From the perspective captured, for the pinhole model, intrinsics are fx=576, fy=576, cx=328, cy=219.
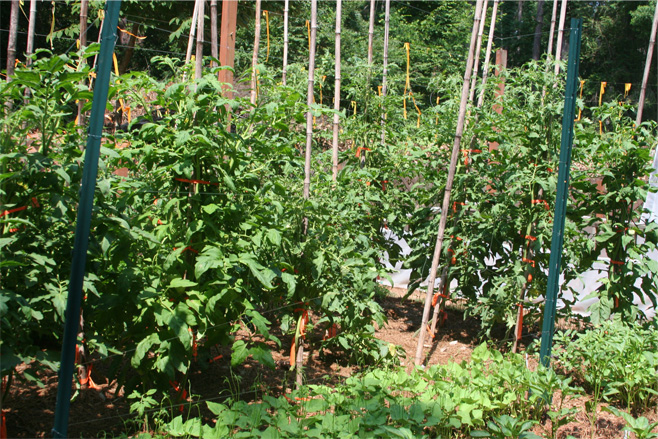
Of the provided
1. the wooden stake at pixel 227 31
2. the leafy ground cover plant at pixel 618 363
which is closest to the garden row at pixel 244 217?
the leafy ground cover plant at pixel 618 363

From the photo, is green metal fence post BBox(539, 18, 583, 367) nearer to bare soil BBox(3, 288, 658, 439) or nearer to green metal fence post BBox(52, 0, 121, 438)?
bare soil BBox(3, 288, 658, 439)

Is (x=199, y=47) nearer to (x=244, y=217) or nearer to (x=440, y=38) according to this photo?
(x=244, y=217)

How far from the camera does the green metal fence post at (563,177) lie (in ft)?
12.8

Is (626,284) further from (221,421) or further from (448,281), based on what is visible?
(221,421)

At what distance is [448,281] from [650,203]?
3828 millimetres

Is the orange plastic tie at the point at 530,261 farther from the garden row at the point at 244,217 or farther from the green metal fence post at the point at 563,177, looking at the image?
the green metal fence post at the point at 563,177

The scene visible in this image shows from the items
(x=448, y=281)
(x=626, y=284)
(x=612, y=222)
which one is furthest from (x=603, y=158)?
(x=448, y=281)

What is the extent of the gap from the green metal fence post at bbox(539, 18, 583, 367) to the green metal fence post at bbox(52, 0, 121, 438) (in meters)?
2.96

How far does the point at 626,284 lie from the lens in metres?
4.93

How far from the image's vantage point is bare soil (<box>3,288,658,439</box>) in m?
3.25

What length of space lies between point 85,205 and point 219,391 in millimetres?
1860

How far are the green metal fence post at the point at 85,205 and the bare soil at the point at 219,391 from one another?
436 mm

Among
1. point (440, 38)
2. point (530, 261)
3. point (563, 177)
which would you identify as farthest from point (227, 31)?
point (440, 38)

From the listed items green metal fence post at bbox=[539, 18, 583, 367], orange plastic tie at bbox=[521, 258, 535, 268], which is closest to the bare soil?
green metal fence post at bbox=[539, 18, 583, 367]
